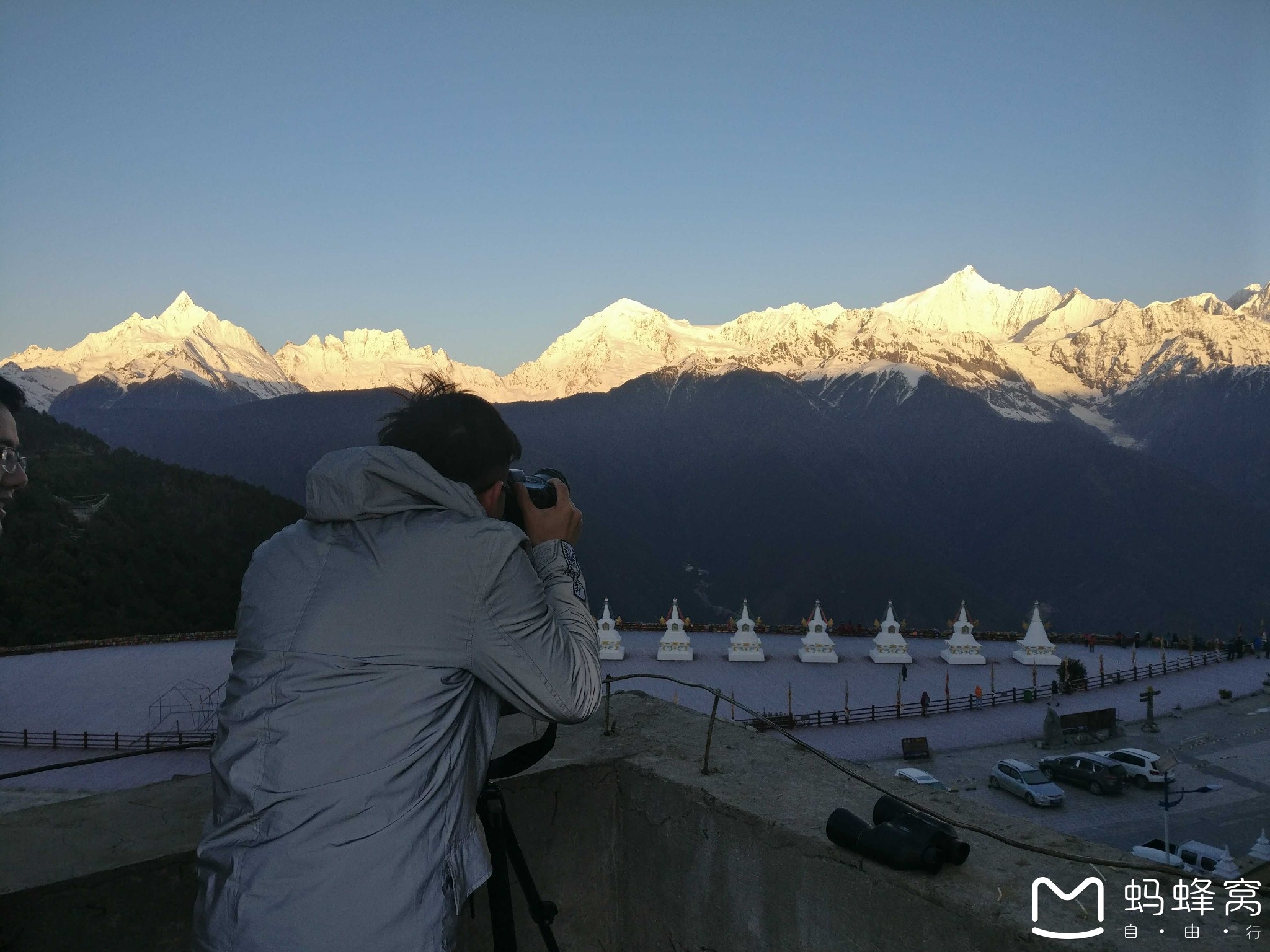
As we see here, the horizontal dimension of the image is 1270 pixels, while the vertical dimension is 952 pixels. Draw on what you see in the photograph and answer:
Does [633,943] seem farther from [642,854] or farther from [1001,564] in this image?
[1001,564]

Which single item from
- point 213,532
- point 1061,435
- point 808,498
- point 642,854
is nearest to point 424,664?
point 642,854

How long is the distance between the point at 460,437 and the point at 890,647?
26.6m

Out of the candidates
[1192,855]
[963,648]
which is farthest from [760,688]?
[1192,855]

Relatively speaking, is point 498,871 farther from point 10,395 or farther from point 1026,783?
point 1026,783

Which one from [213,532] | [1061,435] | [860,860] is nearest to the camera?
[860,860]

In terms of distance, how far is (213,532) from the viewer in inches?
1839

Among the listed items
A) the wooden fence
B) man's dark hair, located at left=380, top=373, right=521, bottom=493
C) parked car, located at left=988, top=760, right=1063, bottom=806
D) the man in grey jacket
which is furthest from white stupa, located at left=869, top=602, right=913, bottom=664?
the man in grey jacket

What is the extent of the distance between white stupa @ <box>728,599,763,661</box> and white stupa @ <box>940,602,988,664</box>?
5881 mm

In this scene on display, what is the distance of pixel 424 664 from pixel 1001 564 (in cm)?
11007

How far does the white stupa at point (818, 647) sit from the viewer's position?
86.2 feet

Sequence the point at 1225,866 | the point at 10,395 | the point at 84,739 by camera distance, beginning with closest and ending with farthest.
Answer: the point at 10,395, the point at 1225,866, the point at 84,739

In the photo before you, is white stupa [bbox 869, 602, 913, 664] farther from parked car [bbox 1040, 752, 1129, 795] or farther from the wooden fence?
the wooden fence

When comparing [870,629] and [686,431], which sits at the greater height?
[686,431]

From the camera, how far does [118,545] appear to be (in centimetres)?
4325
